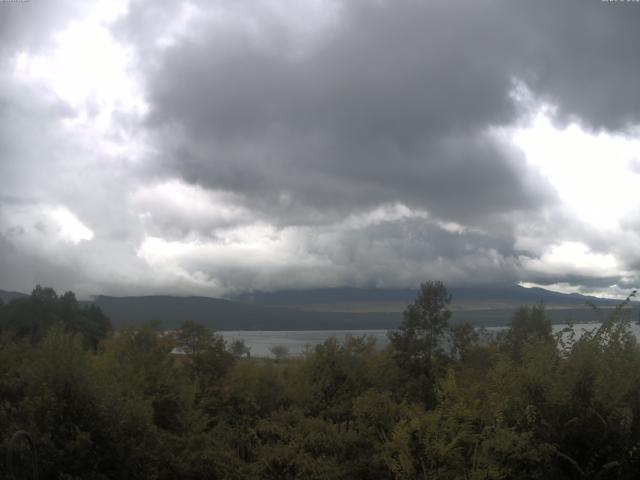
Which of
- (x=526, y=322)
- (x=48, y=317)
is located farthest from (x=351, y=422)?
(x=48, y=317)

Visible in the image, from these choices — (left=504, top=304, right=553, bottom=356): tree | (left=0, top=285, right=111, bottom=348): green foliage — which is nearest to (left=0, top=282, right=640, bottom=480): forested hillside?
(left=504, top=304, right=553, bottom=356): tree

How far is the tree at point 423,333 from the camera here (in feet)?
160

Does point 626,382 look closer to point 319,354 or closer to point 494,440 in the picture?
point 494,440

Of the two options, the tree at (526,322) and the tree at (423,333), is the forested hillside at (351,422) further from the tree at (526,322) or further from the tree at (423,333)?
the tree at (526,322)

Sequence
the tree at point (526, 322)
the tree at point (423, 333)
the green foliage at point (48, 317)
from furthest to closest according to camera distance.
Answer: the green foliage at point (48, 317), the tree at point (526, 322), the tree at point (423, 333)

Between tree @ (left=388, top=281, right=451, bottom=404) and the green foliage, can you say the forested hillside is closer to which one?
tree @ (left=388, top=281, right=451, bottom=404)

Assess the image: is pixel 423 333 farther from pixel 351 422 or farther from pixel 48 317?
pixel 48 317

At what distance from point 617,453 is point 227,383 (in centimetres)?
2966

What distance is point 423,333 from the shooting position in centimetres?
5103

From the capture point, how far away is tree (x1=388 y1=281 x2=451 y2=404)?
1917 inches

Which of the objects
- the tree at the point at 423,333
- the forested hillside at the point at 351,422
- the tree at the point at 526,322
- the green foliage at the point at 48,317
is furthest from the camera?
the green foliage at the point at 48,317

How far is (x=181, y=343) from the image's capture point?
4947 centimetres

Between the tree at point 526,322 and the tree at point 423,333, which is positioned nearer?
the tree at point 423,333

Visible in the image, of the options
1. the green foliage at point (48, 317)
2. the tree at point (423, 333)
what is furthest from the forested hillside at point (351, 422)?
the green foliage at point (48, 317)
